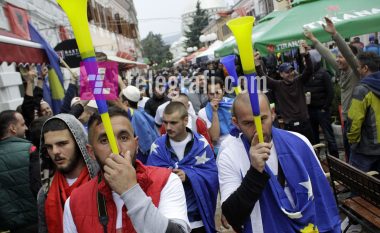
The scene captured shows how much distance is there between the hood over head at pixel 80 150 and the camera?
2.32 m

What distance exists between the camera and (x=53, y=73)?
188 inches

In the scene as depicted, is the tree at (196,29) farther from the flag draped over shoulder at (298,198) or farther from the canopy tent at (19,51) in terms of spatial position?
the flag draped over shoulder at (298,198)

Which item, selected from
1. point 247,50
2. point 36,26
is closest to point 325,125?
point 247,50

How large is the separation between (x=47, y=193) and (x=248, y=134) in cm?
130

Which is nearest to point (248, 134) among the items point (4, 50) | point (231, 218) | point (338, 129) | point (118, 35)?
point (231, 218)

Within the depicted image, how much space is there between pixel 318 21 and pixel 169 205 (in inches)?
173

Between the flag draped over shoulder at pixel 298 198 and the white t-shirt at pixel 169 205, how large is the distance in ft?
1.49

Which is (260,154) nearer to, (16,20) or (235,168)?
(235,168)

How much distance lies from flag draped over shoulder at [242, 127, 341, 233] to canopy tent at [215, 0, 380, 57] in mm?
3387

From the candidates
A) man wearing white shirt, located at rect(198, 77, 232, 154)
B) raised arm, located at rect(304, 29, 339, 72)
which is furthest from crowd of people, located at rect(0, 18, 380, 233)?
raised arm, located at rect(304, 29, 339, 72)

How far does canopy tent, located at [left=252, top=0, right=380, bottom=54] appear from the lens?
478cm

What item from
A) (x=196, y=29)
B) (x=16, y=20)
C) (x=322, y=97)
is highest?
(x=196, y=29)

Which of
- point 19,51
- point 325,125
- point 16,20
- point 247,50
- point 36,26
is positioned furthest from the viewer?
point 36,26

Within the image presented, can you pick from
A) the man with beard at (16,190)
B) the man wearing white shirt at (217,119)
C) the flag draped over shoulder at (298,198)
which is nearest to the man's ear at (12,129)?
the man with beard at (16,190)
